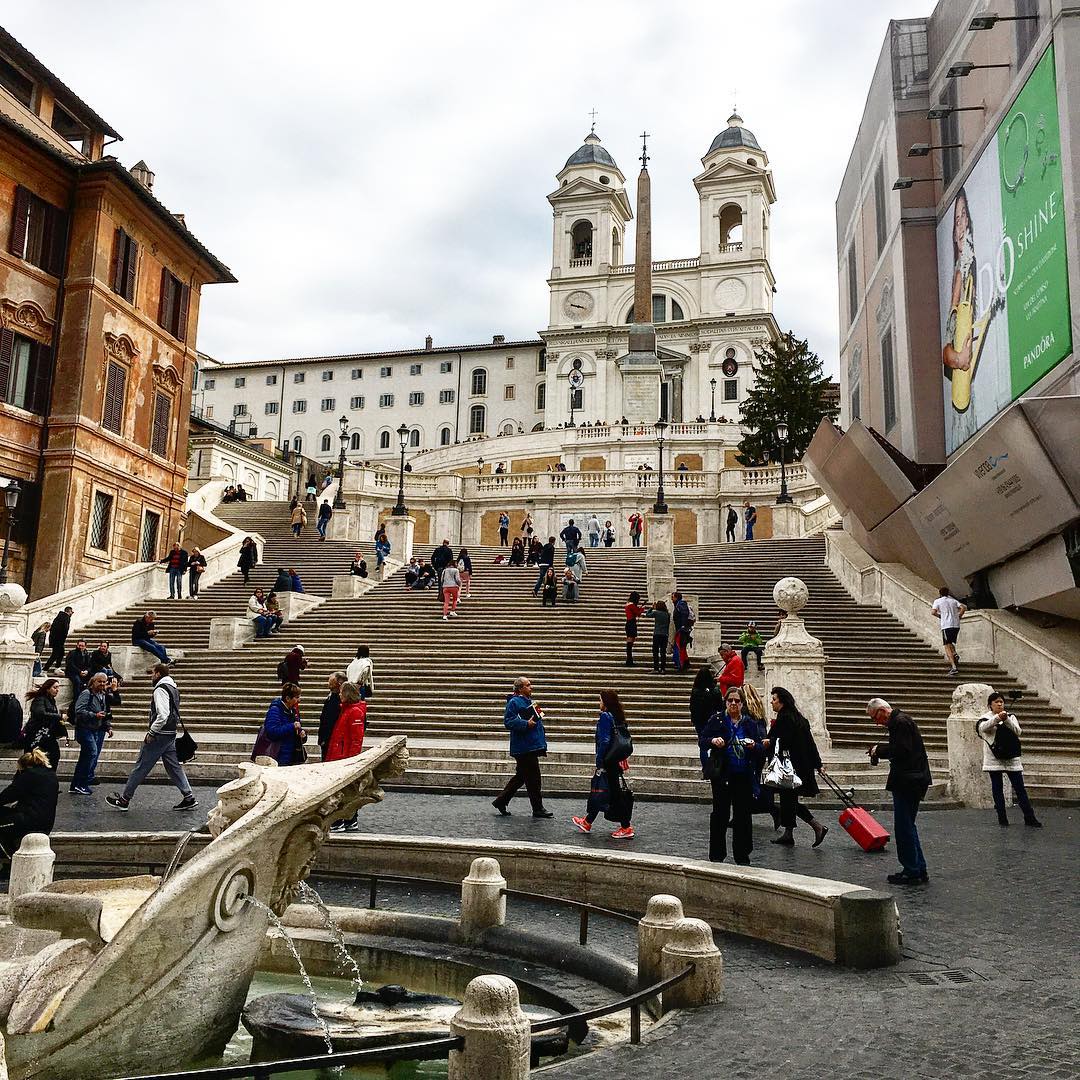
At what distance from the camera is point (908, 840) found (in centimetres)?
793

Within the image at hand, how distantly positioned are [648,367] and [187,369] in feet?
142

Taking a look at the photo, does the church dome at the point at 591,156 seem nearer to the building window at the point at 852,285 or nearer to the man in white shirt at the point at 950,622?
the building window at the point at 852,285

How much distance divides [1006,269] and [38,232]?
24.6 metres

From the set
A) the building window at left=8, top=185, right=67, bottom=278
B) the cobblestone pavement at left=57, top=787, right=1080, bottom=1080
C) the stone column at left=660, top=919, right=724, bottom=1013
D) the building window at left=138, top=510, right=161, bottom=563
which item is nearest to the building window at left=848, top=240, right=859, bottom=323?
the building window at left=138, top=510, right=161, bottom=563

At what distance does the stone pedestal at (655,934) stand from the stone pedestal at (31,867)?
3.67 meters

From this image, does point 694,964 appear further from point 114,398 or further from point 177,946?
point 114,398

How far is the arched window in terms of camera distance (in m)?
86.8

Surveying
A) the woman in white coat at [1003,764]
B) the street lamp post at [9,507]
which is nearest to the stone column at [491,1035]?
the woman in white coat at [1003,764]

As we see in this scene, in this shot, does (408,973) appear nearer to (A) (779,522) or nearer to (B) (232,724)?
(B) (232,724)

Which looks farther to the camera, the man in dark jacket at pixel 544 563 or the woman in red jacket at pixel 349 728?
the man in dark jacket at pixel 544 563

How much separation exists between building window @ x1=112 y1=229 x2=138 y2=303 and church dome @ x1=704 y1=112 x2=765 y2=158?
2487 inches

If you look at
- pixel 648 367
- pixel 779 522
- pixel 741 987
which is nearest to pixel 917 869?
pixel 741 987

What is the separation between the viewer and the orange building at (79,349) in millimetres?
27875

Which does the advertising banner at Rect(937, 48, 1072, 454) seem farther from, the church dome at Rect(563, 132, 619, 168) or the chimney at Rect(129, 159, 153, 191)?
the church dome at Rect(563, 132, 619, 168)
